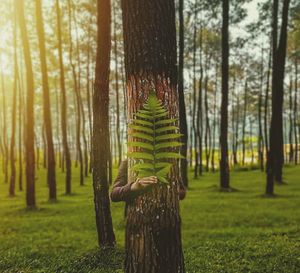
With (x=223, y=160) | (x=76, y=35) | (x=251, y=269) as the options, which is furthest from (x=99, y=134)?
(x=76, y=35)

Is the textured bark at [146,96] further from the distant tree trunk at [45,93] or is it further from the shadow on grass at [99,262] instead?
the distant tree trunk at [45,93]

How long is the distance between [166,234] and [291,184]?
878 inches

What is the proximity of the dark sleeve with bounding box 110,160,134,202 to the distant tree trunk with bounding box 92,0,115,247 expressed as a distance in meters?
5.10

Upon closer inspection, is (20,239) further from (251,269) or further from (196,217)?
(251,269)

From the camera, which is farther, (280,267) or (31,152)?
(31,152)

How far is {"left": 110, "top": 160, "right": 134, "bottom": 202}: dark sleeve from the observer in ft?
12.5

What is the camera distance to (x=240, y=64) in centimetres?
4909

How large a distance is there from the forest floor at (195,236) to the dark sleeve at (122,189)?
4305mm

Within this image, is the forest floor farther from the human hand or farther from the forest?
the human hand

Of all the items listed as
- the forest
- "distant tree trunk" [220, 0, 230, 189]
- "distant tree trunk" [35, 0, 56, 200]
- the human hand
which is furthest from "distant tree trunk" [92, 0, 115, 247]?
"distant tree trunk" [220, 0, 230, 189]

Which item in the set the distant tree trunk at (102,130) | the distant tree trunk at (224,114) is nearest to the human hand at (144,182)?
the distant tree trunk at (102,130)

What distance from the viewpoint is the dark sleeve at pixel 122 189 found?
381 cm

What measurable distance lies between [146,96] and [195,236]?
27.8 ft

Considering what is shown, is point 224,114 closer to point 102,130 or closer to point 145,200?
point 102,130
